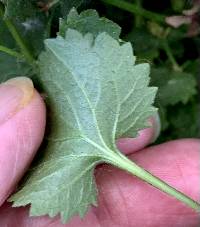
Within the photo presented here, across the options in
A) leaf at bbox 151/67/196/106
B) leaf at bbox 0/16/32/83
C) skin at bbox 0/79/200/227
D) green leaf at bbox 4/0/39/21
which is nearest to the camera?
green leaf at bbox 4/0/39/21

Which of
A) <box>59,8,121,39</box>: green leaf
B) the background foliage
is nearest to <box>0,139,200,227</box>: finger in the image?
the background foliage

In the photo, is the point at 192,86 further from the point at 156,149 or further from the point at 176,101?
the point at 156,149

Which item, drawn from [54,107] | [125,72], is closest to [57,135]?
[54,107]

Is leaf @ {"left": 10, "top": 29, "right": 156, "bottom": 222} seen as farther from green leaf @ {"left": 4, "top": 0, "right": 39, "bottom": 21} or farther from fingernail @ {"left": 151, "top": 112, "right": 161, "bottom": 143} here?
fingernail @ {"left": 151, "top": 112, "right": 161, "bottom": 143}

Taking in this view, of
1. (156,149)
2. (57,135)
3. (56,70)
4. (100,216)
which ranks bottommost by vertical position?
(100,216)

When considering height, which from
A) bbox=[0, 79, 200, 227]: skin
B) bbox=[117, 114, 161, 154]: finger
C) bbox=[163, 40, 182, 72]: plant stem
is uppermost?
bbox=[163, 40, 182, 72]: plant stem

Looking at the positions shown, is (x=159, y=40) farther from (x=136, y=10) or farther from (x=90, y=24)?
(x=90, y=24)

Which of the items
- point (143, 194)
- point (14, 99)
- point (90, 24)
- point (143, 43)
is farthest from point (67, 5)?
point (143, 194)
